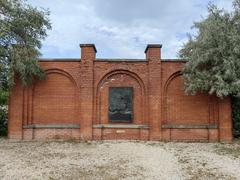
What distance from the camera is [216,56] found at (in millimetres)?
16922

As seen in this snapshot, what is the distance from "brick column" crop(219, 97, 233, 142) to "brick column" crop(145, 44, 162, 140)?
339 cm

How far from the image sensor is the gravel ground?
37.9 feet

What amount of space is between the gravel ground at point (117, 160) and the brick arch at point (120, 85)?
1.69m

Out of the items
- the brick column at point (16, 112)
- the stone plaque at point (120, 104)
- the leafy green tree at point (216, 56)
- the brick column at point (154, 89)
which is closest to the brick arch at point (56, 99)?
the brick column at point (16, 112)

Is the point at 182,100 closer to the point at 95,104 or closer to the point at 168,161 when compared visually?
the point at 95,104

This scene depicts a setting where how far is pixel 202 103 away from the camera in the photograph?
18953mm

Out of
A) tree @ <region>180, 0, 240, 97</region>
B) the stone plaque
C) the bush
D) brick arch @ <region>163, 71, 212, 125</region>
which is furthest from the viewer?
the bush

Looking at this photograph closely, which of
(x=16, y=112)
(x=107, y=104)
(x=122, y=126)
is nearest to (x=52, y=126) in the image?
(x=16, y=112)

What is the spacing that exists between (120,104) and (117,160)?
5699 mm

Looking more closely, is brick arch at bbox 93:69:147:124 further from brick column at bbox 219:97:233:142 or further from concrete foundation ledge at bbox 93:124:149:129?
brick column at bbox 219:97:233:142

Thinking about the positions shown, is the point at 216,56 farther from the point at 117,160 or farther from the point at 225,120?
the point at 117,160

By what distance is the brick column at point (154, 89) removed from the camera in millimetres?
18453

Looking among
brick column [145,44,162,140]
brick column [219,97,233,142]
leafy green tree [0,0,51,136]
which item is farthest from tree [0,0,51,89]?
brick column [219,97,233,142]

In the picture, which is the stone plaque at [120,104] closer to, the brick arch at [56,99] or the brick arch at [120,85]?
the brick arch at [120,85]
